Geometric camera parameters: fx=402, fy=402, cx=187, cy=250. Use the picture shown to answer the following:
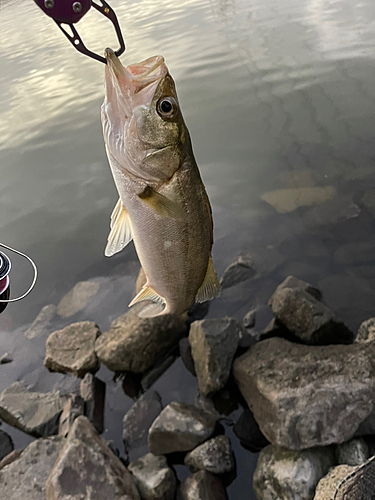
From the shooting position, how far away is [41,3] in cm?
183

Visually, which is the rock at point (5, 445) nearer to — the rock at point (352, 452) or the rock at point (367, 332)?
the rock at point (352, 452)

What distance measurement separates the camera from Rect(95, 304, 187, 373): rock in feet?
15.5

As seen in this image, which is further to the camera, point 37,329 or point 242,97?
point 242,97

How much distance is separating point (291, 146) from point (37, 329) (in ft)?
20.2

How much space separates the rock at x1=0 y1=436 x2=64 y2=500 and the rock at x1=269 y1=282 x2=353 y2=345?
109 inches

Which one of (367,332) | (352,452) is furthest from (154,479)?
(367,332)

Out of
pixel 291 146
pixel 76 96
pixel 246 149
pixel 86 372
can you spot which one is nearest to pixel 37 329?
pixel 86 372

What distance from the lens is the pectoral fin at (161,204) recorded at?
2.15m

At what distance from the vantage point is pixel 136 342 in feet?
15.4

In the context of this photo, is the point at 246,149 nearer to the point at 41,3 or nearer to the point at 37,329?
the point at 37,329

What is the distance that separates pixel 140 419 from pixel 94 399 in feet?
2.17

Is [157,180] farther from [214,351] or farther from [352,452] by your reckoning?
[352,452]

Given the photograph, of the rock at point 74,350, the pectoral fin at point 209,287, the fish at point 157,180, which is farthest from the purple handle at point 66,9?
the rock at point 74,350

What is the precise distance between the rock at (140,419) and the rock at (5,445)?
4.22ft
